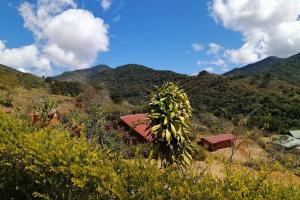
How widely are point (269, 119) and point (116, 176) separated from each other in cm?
5331

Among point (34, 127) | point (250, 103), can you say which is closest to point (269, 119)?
point (250, 103)

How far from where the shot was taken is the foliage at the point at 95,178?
18.6 ft

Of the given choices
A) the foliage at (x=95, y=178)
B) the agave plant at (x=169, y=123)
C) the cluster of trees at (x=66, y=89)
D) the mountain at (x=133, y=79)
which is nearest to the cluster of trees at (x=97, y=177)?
the foliage at (x=95, y=178)

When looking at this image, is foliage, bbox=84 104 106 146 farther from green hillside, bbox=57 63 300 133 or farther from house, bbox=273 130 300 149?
green hillside, bbox=57 63 300 133

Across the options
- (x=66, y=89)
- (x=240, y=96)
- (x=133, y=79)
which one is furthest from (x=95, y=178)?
(x=133, y=79)

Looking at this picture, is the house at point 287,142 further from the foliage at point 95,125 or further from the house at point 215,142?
the foliage at point 95,125

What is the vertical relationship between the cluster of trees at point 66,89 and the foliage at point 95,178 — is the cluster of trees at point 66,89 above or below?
above

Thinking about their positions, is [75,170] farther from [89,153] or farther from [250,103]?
[250,103]

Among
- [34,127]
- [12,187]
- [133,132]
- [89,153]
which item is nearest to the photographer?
[89,153]

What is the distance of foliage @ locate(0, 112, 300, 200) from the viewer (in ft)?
18.6

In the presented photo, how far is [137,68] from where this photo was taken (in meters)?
156

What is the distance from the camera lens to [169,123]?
13711 mm

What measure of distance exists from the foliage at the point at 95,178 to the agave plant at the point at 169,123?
5620mm

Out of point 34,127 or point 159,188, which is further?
point 34,127
